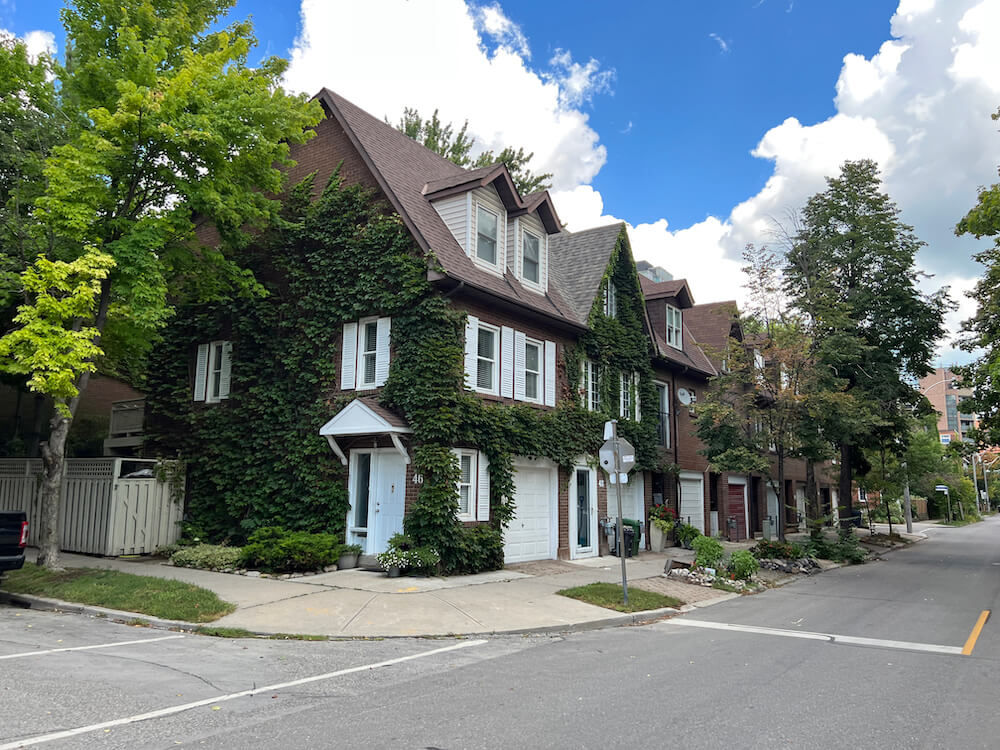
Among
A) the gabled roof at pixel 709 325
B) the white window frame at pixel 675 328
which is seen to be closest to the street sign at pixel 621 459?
the white window frame at pixel 675 328

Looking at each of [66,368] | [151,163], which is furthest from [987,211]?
[66,368]

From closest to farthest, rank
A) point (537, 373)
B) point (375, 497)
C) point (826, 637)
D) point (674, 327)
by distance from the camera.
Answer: point (826, 637)
point (375, 497)
point (537, 373)
point (674, 327)

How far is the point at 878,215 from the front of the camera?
89.4ft

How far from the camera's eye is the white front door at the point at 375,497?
15461 mm

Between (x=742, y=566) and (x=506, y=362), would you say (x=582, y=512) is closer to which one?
(x=742, y=566)

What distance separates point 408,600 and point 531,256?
10.5m

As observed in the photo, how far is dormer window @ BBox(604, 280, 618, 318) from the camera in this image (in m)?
21.4

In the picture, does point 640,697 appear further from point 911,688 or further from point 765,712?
point 911,688

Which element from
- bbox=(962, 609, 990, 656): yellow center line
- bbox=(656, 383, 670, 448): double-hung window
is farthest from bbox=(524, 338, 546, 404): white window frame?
bbox=(962, 609, 990, 656): yellow center line

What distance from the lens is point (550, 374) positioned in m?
18.9

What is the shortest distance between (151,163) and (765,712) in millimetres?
14002

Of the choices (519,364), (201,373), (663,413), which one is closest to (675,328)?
(663,413)

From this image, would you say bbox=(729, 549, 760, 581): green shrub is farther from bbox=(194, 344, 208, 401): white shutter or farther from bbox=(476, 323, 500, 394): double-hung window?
bbox=(194, 344, 208, 401): white shutter

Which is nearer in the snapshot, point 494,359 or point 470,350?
point 470,350
